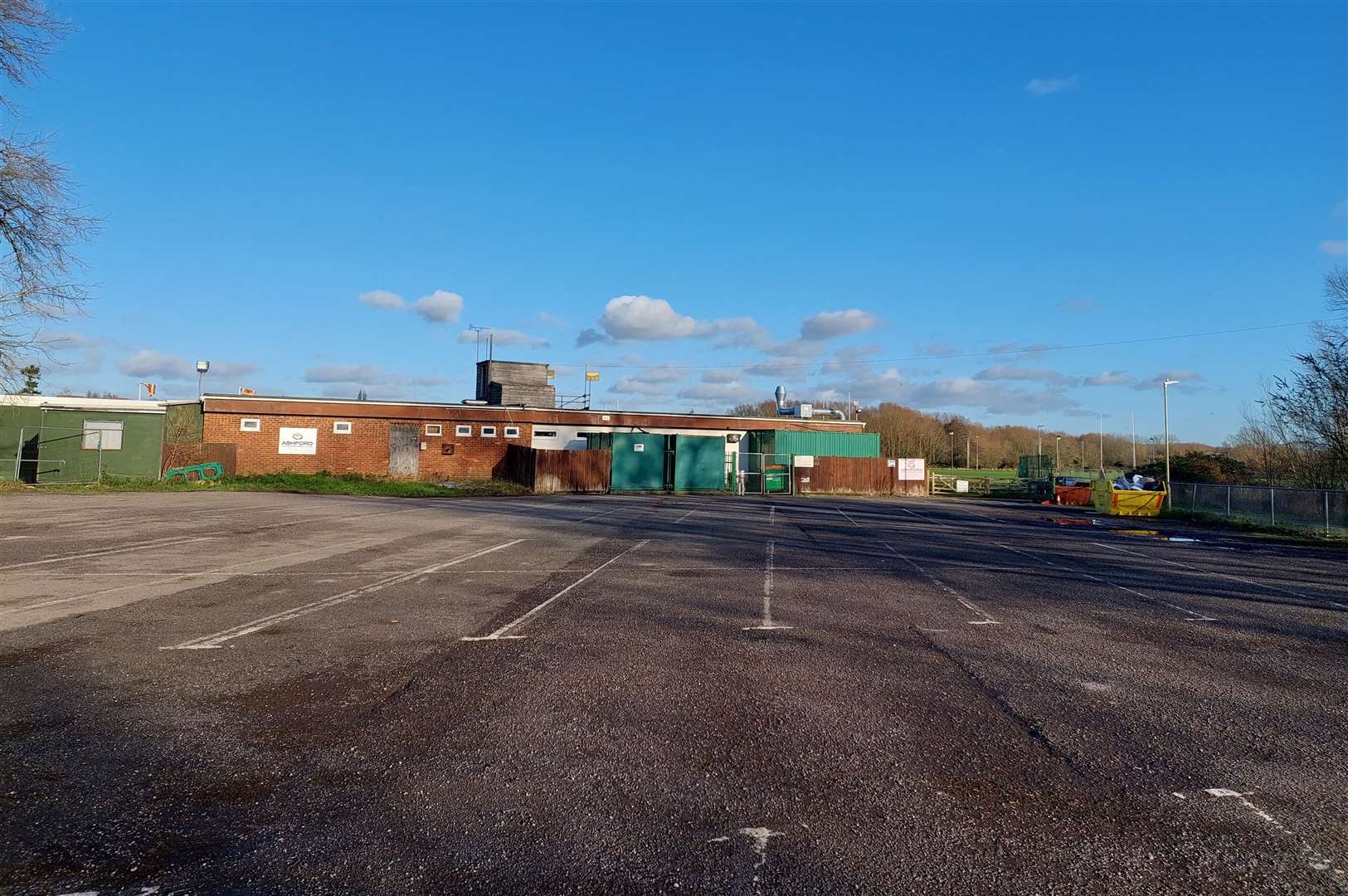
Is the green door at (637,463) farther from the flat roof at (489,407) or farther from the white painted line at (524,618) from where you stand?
the white painted line at (524,618)

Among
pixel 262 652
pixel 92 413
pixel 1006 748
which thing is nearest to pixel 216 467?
pixel 92 413

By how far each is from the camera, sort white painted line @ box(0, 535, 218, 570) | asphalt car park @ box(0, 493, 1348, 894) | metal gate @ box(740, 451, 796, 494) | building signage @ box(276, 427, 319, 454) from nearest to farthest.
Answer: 1. asphalt car park @ box(0, 493, 1348, 894)
2. white painted line @ box(0, 535, 218, 570)
3. building signage @ box(276, 427, 319, 454)
4. metal gate @ box(740, 451, 796, 494)

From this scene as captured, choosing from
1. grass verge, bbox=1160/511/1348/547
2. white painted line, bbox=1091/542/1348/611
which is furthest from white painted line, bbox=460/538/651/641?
grass verge, bbox=1160/511/1348/547

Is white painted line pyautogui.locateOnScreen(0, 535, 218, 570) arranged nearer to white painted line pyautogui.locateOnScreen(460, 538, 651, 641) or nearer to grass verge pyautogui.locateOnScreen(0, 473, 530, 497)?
white painted line pyautogui.locateOnScreen(460, 538, 651, 641)

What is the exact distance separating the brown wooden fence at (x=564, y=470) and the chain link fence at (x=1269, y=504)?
24763mm

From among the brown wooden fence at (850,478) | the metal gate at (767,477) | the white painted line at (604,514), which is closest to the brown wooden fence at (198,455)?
the white painted line at (604,514)

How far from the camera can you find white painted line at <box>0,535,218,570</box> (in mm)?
11953

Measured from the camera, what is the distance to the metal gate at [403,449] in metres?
40.4

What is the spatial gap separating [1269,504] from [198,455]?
140 feet

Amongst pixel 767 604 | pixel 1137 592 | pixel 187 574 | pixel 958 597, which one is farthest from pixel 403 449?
pixel 1137 592

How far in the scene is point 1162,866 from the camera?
11.7 ft

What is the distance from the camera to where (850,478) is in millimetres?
44438

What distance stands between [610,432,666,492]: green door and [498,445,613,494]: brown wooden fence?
85 cm

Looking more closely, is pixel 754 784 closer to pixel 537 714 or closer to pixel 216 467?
pixel 537 714
